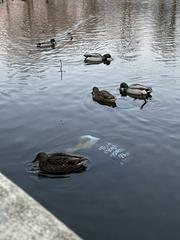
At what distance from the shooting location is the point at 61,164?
38.9ft

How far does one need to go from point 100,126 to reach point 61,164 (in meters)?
4.03

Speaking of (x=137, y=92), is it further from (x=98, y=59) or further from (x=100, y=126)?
(x=98, y=59)

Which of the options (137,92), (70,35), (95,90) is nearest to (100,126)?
(95,90)

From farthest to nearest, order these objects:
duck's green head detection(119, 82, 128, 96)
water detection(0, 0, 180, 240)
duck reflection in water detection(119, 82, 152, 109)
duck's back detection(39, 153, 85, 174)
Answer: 1. duck's green head detection(119, 82, 128, 96)
2. duck reflection in water detection(119, 82, 152, 109)
3. duck's back detection(39, 153, 85, 174)
4. water detection(0, 0, 180, 240)

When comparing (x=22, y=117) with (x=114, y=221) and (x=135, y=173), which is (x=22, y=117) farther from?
(x=114, y=221)

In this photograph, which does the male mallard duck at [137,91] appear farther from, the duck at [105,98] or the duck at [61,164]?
the duck at [61,164]

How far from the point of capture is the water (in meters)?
10.1

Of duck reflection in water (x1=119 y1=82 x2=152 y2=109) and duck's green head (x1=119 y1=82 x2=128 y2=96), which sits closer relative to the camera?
duck reflection in water (x1=119 y1=82 x2=152 y2=109)

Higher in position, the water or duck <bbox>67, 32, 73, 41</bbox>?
duck <bbox>67, 32, 73, 41</bbox>

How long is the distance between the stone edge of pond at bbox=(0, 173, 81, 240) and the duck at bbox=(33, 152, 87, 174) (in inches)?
310

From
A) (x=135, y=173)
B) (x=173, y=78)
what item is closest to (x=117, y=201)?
(x=135, y=173)

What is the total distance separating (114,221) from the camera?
31.7 ft

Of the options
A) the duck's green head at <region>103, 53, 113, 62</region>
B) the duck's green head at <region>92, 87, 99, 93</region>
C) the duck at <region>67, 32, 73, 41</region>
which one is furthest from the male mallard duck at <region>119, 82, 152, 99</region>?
the duck at <region>67, 32, 73, 41</region>

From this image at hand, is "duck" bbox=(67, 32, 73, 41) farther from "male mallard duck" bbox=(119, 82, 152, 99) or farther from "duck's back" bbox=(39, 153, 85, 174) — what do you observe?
"duck's back" bbox=(39, 153, 85, 174)
